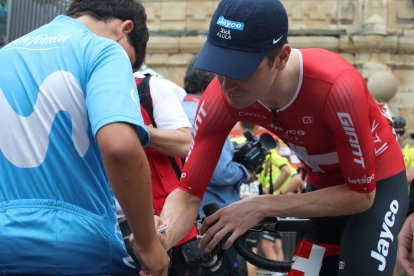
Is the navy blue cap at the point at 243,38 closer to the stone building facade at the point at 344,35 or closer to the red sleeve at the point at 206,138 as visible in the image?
the red sleeve at the point at 206,138

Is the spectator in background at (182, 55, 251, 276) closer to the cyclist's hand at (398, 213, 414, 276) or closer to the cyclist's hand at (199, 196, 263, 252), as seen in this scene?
the cyclist's hand at (398, 213, 414, 276)

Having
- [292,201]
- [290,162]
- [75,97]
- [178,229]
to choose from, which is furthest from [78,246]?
[290,162]

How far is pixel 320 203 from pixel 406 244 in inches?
26.8

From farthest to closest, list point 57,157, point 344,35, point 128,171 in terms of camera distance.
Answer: point 344,35
point 57,157
point 128,171

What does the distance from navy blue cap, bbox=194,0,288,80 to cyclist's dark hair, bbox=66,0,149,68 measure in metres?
0.45

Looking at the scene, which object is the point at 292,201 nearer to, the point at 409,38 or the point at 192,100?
the point at 192,100

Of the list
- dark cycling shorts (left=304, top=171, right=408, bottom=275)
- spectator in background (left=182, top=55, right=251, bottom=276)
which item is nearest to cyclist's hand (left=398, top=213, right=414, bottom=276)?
dark cycling shorts (left=304, top=171, right=408, bottom=275)

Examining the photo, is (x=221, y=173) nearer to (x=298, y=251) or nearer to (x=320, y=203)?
(x=298, y=251)

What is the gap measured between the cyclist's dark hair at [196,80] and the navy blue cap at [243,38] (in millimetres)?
2816

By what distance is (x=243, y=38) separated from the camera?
3.25 meters

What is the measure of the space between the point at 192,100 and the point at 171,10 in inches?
445

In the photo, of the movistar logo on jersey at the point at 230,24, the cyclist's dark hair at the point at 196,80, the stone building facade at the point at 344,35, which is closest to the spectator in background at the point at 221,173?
the cyclist's dark hair at the point at 196,80

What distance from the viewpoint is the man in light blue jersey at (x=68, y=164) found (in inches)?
108

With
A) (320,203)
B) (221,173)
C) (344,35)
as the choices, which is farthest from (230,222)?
(344,35)
